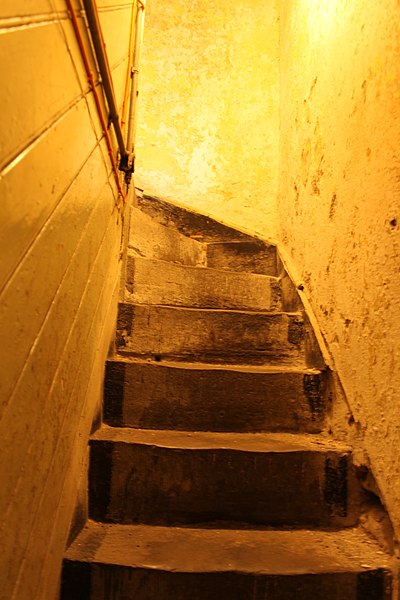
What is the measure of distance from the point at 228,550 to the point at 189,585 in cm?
14

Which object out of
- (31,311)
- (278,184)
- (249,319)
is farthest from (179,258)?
(31,311)

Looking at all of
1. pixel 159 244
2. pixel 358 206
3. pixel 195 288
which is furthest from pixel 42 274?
pixel 159 244

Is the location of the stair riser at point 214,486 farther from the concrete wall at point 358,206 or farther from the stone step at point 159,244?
the stone step at point 159,244

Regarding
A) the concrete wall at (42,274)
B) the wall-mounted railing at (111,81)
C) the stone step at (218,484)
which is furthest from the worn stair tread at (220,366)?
the wall-mounted railing at (111,81)

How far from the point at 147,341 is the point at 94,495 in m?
0.63

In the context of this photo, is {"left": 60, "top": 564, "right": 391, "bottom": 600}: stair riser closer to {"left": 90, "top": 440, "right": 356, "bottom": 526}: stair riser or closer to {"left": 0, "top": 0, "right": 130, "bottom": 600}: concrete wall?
{"left": 0, "top": 0, "right": 130, "bottom": 600}: concrete wall

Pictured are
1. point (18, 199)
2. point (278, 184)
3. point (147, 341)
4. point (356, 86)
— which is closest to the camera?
point (18, 199)

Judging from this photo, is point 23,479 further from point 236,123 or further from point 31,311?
point 236,123

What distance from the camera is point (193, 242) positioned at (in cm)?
246

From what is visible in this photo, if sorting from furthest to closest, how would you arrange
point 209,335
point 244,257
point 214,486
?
point 244,257 < point 209,335 < point 214,486

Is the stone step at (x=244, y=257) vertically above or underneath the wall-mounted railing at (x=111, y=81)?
underneath

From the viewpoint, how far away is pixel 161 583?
982 mm

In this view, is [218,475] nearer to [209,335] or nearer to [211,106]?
[209,335]

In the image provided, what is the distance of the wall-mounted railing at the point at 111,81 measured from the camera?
2.54ft
